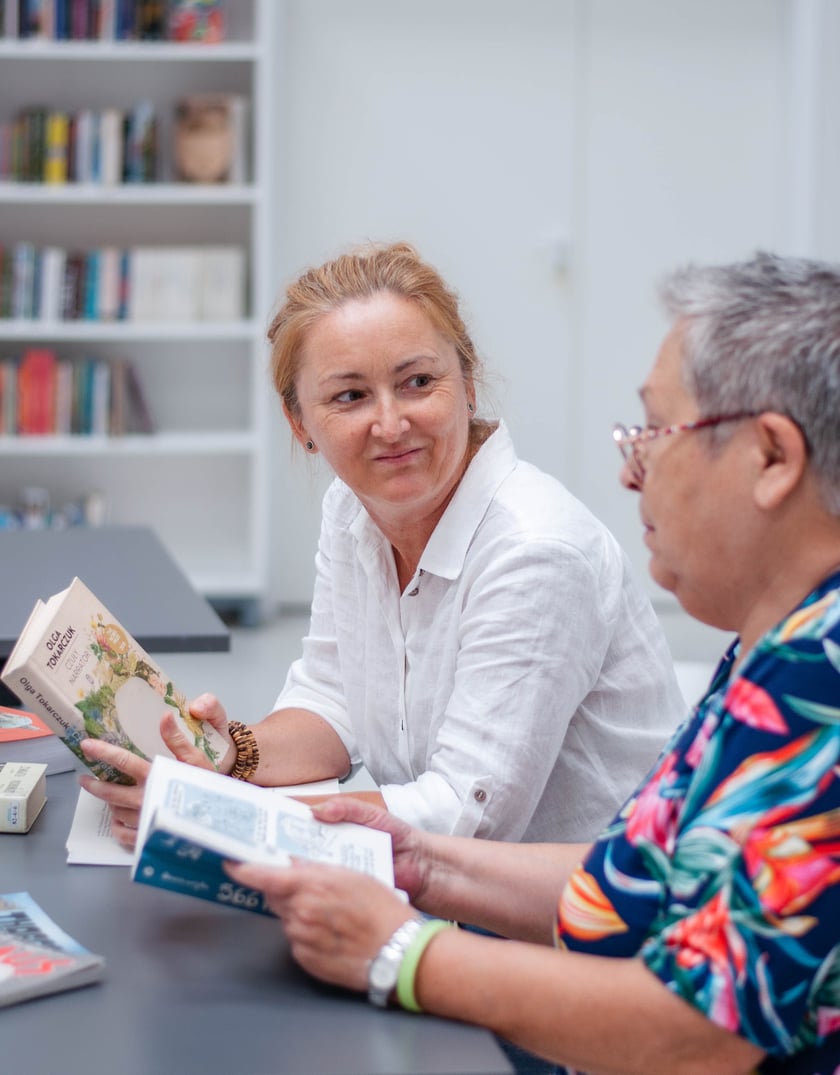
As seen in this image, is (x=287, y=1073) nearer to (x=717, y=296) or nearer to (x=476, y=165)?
(x=717, y=296)

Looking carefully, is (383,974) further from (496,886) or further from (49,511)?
(49,511)

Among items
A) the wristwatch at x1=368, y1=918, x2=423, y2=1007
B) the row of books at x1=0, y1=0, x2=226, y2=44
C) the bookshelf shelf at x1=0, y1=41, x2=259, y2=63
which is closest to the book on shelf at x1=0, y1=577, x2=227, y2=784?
the wristwatch at x1=368, y1=918, x2=423, y2=1007

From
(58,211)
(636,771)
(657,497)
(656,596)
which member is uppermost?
(58,211)

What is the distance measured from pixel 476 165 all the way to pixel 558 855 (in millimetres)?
4163

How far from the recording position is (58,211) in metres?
5.06

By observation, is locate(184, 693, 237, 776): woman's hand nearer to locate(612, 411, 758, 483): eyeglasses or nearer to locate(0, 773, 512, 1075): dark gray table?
locate(0, 773, 512, 1075): dark gray table

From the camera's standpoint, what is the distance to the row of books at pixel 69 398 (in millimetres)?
4879

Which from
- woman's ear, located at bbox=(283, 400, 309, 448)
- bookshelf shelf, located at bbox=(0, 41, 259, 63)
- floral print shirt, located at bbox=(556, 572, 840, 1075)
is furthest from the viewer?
bookshelf shelf, located at bbox=(0, 41, 259, 63)

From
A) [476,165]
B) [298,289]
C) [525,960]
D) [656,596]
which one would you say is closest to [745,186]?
[476,165]

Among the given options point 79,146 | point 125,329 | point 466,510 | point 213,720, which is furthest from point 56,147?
point 213,720

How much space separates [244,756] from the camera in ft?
5.29

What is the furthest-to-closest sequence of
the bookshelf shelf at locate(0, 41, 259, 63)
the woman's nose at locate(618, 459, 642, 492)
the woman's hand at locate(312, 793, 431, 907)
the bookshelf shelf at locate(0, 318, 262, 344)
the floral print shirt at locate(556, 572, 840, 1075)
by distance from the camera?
the bookshelf shelf at locate(0, 318, 262, 344) < the bookshelf shelf at locate(0, 41, 259, 63) < the woman's hand at locate(312, 793, 431, 907) < the woman's nose at locate(618, 459, 642, 492) < the floral print shirt at locate(556, 572, 840, 1075)

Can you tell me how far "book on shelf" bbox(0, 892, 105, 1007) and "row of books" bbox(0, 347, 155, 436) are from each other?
398 cm

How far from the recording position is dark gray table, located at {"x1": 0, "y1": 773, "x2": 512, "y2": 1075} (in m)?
0.91
